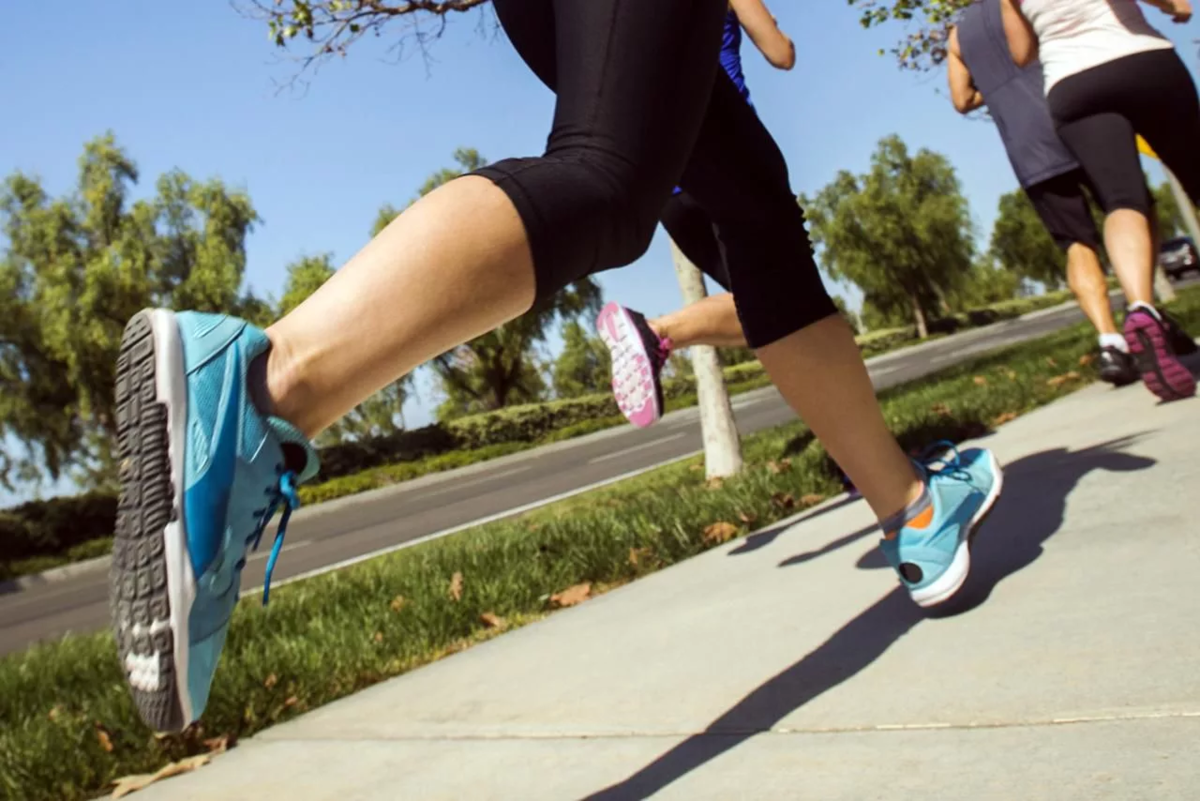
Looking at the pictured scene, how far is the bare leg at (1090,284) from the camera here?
4043mm

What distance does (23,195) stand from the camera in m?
30.5

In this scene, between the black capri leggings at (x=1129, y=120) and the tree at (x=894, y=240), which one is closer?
the black capri leggings at (x=1129, y=120)

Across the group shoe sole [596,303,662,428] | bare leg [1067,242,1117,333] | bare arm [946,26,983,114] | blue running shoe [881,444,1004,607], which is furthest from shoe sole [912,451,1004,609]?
bare arm [946,26,983,114]

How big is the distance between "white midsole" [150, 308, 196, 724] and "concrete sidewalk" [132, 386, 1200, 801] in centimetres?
53

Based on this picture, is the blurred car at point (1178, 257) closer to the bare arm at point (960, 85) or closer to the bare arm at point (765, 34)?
the bare arm at point (960, 85)

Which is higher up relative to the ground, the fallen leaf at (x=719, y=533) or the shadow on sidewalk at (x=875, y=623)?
the shadow on sidewalk at (x=875, y=623)

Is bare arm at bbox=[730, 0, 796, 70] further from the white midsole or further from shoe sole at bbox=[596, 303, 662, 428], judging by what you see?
the white midsole

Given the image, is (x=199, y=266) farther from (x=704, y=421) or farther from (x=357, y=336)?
(x=357, y=336)

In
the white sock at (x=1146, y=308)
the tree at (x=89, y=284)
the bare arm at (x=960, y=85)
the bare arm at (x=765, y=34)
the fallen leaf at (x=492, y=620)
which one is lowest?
the fallen leaf at (x=492, y=620)

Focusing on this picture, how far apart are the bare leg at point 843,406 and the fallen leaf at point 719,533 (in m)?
1.60

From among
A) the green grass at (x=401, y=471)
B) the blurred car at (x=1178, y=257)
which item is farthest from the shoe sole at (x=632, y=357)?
the blurred car at (x=1178, y=257)

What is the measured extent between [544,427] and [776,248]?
3130cm

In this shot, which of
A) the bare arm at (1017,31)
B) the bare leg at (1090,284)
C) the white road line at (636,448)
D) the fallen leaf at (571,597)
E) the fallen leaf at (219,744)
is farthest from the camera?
the white road line at (636,448)

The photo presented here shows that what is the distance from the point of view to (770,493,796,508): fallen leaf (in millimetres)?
3737
